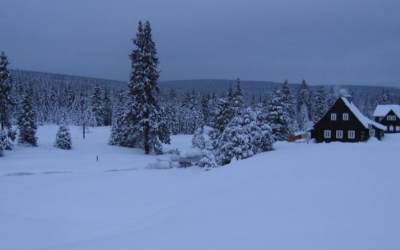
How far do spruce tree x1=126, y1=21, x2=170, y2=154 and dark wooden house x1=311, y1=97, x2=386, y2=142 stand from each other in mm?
21481

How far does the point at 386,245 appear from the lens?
7.48m

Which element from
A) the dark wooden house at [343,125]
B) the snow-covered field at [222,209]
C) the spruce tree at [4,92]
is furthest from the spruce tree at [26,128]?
the dark wooden house at [343,125]

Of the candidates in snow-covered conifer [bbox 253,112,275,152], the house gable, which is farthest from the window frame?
snow-covered conifer [bbox 253,112,275,152]

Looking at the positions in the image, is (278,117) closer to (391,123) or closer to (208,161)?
(208,161)

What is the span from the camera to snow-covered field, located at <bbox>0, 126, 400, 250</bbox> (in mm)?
8883

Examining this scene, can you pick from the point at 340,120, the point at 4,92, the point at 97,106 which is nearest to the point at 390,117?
the point at 340,120

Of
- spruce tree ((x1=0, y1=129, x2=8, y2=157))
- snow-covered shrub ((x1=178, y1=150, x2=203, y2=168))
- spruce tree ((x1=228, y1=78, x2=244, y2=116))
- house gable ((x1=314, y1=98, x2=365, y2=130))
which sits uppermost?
spruce tree ((x1=228, y1=78, x2=244, y2=116))

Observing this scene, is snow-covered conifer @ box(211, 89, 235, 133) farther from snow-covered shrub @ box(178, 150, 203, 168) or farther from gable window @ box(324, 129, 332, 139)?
gable window @ box(324, 129, 332, 139)

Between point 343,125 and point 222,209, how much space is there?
120 feet

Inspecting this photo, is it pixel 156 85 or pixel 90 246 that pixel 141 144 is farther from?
pixel 90 246

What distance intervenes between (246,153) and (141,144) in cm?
2007

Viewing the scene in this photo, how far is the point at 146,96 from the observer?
131ft

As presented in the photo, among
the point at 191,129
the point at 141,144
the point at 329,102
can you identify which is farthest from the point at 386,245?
the point at 191,129

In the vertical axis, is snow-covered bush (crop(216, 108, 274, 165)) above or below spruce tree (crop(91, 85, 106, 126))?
below
